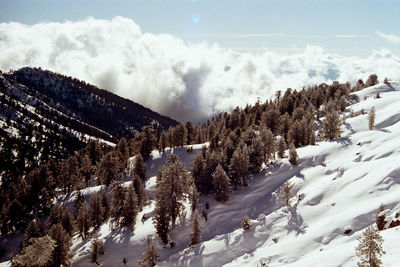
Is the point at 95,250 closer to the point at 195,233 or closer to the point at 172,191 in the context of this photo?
the point at 172,191

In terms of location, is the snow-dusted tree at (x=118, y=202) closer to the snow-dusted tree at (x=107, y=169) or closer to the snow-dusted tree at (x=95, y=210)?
the snow-dusted tree at (x=95, y=210)

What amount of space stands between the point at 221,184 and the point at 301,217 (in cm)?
2015

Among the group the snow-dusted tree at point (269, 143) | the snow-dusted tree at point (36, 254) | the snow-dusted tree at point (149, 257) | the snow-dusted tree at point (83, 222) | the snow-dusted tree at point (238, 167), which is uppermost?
the snow-dusted tree at point (269, 143)

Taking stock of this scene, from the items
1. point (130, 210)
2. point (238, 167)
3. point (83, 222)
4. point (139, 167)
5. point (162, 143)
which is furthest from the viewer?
point (162, 143)

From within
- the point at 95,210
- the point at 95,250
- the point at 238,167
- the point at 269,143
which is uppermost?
the point at 269,143

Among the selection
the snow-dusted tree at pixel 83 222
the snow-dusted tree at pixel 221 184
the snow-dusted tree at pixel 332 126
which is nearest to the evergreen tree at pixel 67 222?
the snow-dusted tree at pixel 83 222

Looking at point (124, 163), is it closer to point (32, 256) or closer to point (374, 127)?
point (32, 256)

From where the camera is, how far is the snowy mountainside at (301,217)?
3641cm

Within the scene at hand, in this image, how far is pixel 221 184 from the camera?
200 ft

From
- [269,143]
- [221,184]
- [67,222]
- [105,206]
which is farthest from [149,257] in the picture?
[269,143]

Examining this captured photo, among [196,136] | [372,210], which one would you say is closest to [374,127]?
[372,210]

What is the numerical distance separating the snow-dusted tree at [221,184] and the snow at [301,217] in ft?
7.46

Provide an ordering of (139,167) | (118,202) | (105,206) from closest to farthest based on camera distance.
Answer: (118,202)
(105,206)
(139,167)

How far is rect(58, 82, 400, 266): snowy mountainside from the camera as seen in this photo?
3641 centimetres
